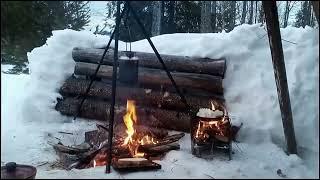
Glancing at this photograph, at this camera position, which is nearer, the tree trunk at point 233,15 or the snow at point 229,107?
the snow at point 229,107

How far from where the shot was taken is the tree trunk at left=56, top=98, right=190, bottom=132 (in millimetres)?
6781

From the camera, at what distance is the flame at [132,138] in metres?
5.71

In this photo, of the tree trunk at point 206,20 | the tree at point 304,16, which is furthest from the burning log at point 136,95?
the tree at point 304,16

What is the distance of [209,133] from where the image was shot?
565 centimetres

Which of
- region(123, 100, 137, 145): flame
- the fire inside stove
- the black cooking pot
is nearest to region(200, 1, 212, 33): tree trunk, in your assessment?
region(123, 100, 137, 145): flame

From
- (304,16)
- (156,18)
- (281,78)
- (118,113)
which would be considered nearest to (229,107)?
(281,78)

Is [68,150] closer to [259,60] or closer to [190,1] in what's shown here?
[259,60]

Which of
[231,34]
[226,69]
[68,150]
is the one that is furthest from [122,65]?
[231,34]

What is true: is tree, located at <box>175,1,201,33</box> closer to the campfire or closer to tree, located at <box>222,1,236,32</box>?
tree, located at <box>222,1,236,32</box>

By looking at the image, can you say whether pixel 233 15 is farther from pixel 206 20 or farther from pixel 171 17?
pixel 171 17

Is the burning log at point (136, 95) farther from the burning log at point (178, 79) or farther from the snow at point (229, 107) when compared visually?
the snow at point (229, 107)

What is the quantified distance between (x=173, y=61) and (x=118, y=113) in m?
1.33

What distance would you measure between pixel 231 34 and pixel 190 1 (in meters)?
10.9

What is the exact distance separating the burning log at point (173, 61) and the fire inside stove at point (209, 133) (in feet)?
4.28
